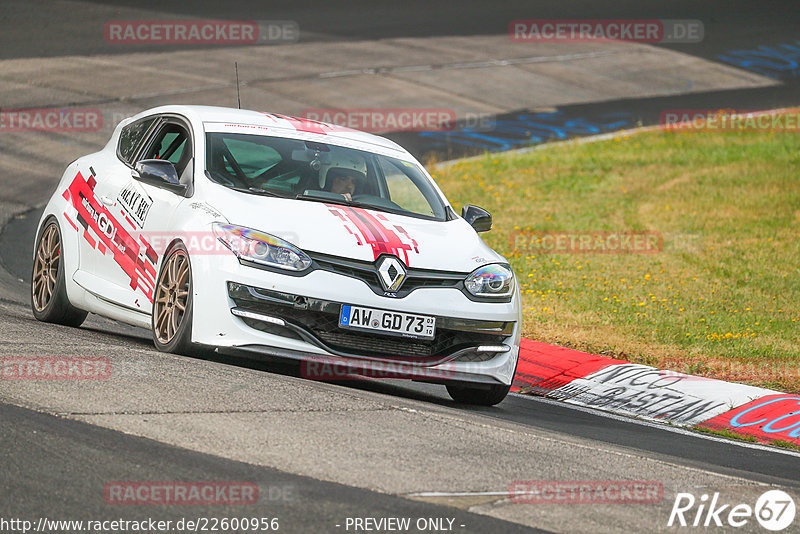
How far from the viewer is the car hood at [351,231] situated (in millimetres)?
7336

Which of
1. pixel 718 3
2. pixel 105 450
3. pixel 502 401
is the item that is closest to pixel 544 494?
pixel 105 450

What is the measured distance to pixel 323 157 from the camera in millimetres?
8578

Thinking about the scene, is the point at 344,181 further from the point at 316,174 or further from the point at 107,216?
the point at 107,216

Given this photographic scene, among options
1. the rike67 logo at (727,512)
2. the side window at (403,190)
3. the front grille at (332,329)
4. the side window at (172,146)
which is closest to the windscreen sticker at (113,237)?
A: the side window at (172,146)

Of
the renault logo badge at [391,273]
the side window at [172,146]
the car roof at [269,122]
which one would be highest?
the car roof at [269,122]

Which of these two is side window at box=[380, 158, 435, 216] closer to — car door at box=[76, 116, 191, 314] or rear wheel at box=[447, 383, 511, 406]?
rear wheel at box=[447, 383, 511, 406]

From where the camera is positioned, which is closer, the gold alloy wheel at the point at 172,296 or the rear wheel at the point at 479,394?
the gold alloy wheel at the point at 172,296

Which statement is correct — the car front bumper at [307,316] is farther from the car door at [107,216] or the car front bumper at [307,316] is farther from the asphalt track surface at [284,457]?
the car door at [107,216]

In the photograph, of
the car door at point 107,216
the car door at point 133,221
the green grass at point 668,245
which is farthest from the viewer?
the green grass at point 668,245

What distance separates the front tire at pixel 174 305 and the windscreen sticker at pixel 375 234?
103 centimetres

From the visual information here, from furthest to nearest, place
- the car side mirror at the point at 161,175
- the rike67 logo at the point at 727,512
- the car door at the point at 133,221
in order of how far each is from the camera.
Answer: the car door at the point at 133,221 < the car side mirror at the point at 161,175 < the rike67 logo at the point at 727,512

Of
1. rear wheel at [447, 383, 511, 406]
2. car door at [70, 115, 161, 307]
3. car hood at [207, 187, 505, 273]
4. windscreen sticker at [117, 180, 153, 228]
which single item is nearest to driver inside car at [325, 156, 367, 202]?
car hood at [207, 187, 505, 273]

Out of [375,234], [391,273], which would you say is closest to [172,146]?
[375,234]

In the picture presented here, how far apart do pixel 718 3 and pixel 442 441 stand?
3465 centimetres
